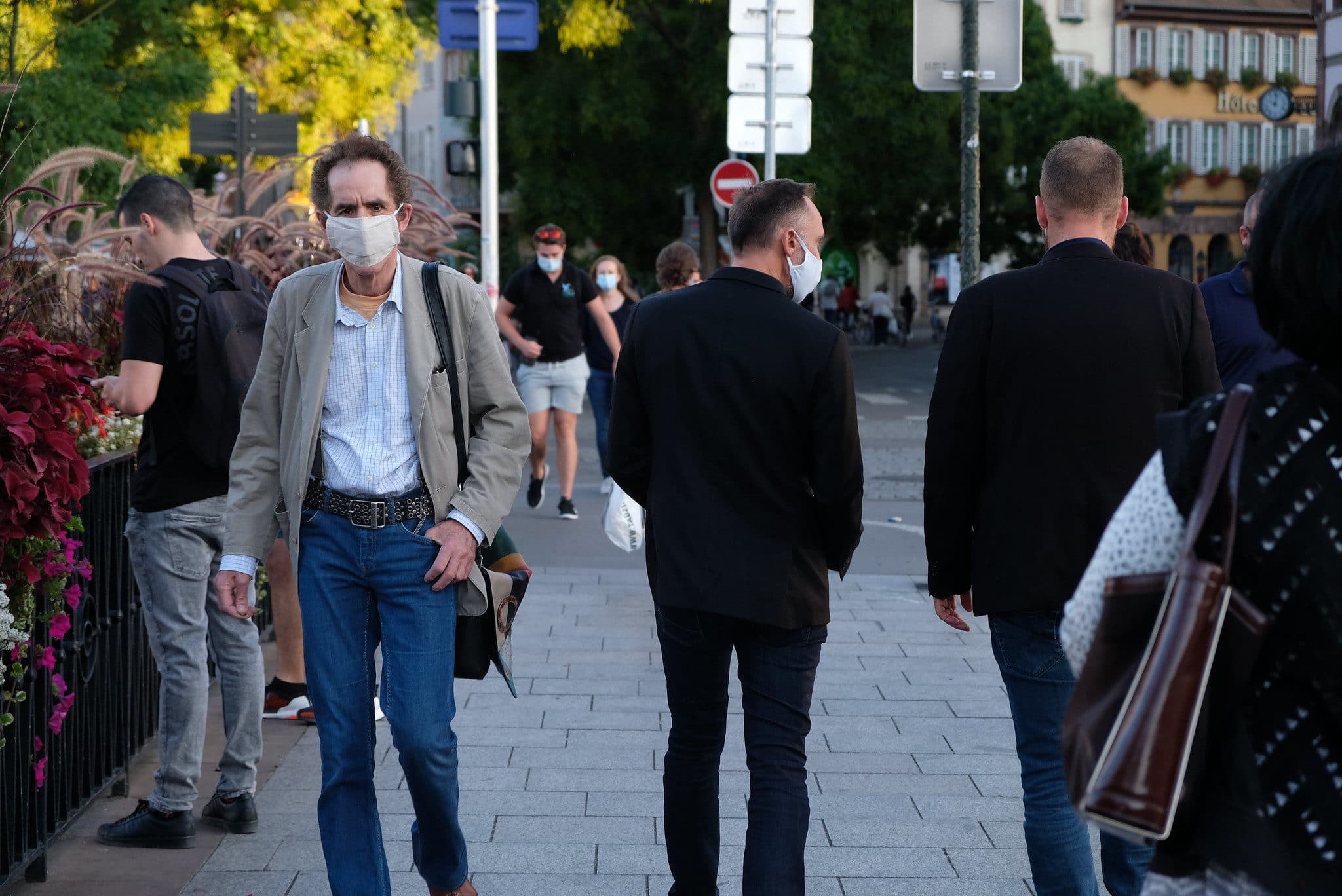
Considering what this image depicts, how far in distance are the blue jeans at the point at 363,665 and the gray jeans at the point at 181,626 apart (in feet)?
3.50

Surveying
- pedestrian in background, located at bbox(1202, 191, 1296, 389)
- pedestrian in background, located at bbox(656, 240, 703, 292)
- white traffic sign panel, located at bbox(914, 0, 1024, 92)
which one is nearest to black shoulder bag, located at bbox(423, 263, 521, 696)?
pedestrian in background, located at bbox(1202, 191, 1296, 389)

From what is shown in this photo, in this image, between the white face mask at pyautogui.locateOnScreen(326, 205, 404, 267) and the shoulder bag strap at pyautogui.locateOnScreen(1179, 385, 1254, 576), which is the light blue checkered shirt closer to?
the white face mask at pyautogui.locateOnScreen(326, 205, 404, 267)

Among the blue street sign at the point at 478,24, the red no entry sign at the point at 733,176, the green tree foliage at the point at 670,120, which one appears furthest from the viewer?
the green tree foliage at the point at 670,120

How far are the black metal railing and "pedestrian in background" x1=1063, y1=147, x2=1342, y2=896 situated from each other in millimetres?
3008

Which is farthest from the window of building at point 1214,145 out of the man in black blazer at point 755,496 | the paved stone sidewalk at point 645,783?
the man in black blazer at point 755,496

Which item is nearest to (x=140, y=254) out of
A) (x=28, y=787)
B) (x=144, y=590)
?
(x=144, y=590)

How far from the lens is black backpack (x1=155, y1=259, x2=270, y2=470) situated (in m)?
4.79

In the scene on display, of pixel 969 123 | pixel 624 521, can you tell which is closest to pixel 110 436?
pixel 624 521

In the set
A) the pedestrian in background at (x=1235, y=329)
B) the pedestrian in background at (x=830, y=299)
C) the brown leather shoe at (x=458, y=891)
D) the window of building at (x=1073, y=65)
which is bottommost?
the brown leather shoe at (x=458, y=891)

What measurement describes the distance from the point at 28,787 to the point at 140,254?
5.21ft

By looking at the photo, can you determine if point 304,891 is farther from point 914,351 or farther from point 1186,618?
point 914,351

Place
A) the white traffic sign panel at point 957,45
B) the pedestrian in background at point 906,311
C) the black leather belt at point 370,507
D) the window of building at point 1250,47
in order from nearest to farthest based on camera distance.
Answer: the black leather belt at point 370,507 < the white traffic sign panel at point 957,45 < the pedestrian in background at point 906,311 < the window of building at point 1250,47

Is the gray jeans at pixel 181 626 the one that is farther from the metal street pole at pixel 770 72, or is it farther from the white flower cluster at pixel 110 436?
the metal street pole at pixel 770 72

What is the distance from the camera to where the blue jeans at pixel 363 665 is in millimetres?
3770
